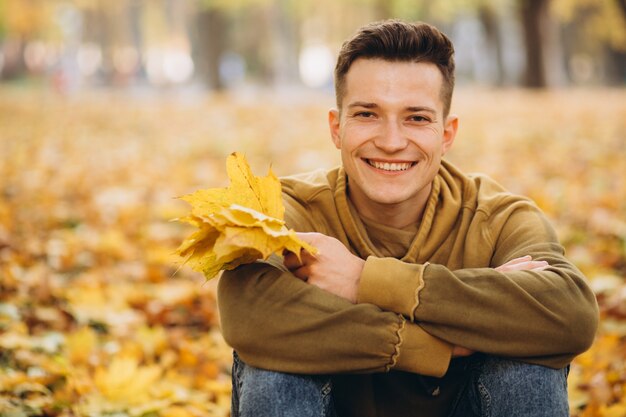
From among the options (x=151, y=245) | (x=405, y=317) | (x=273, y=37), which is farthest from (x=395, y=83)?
(x=273, y=37)

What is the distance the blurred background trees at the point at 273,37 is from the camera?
2164cm

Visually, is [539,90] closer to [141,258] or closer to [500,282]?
[141,258]

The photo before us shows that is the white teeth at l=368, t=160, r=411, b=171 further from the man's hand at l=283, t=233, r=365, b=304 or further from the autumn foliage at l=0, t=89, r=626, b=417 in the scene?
the autumn foliage at l=0, t=89, r=626, b=417

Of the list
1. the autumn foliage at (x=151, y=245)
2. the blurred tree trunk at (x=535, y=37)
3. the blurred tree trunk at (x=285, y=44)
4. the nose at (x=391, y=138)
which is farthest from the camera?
the blurred tree trunk at (x=285, y=44)

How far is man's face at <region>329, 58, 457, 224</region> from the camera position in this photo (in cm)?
230

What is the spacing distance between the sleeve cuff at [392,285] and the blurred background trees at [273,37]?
18375 millimetres

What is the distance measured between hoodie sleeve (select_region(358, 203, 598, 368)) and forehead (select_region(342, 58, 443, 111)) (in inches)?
22.7

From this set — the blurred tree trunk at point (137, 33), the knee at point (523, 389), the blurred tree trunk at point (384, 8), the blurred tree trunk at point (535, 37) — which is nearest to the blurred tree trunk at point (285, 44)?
the blurred tree trunk at point (137, 33)

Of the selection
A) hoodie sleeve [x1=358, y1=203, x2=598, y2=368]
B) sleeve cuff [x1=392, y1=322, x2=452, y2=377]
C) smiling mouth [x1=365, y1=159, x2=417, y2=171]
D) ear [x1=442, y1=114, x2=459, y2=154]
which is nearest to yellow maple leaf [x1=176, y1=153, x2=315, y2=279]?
hoodie sleeve [x1=358, y1=203, x2=598, y2=368]

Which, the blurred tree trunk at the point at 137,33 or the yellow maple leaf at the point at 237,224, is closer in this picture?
the yellow maple leaf at the point at 237,224

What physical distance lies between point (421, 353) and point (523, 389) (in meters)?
0.29

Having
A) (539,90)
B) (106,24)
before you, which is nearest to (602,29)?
(539,90)

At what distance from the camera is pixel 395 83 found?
2.29 meters

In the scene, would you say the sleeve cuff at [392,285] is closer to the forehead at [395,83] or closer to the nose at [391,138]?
the nose at [391,138]
